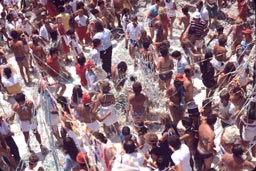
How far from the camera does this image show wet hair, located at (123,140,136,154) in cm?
711

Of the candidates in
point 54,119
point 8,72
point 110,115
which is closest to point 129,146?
point 110,115

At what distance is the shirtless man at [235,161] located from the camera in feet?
22.8

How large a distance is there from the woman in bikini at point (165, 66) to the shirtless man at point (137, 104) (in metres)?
0.92

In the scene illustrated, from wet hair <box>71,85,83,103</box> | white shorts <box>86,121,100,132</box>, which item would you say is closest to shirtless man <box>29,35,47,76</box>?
wet hair <box>71,85,83,103</box>

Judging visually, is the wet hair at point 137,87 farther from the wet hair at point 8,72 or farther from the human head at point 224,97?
the wet hair at point 8,72

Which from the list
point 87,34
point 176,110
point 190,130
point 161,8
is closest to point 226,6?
point 161,8

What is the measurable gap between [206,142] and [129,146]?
4.44 feet

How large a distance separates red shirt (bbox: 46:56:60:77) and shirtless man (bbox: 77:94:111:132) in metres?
2.14

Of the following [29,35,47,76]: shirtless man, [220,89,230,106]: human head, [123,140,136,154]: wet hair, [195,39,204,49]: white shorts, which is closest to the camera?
[123,140,136,154]: wet hair

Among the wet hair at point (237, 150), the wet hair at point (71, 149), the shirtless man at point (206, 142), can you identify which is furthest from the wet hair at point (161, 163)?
the wet hair at point (71, 149)

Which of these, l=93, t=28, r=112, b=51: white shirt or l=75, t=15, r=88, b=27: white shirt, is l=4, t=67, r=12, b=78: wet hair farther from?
l=75, t=15, r=88, b=27: white shirt

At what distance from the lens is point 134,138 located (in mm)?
7836

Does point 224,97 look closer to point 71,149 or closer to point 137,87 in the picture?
point 137,87

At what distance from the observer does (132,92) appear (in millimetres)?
9070
